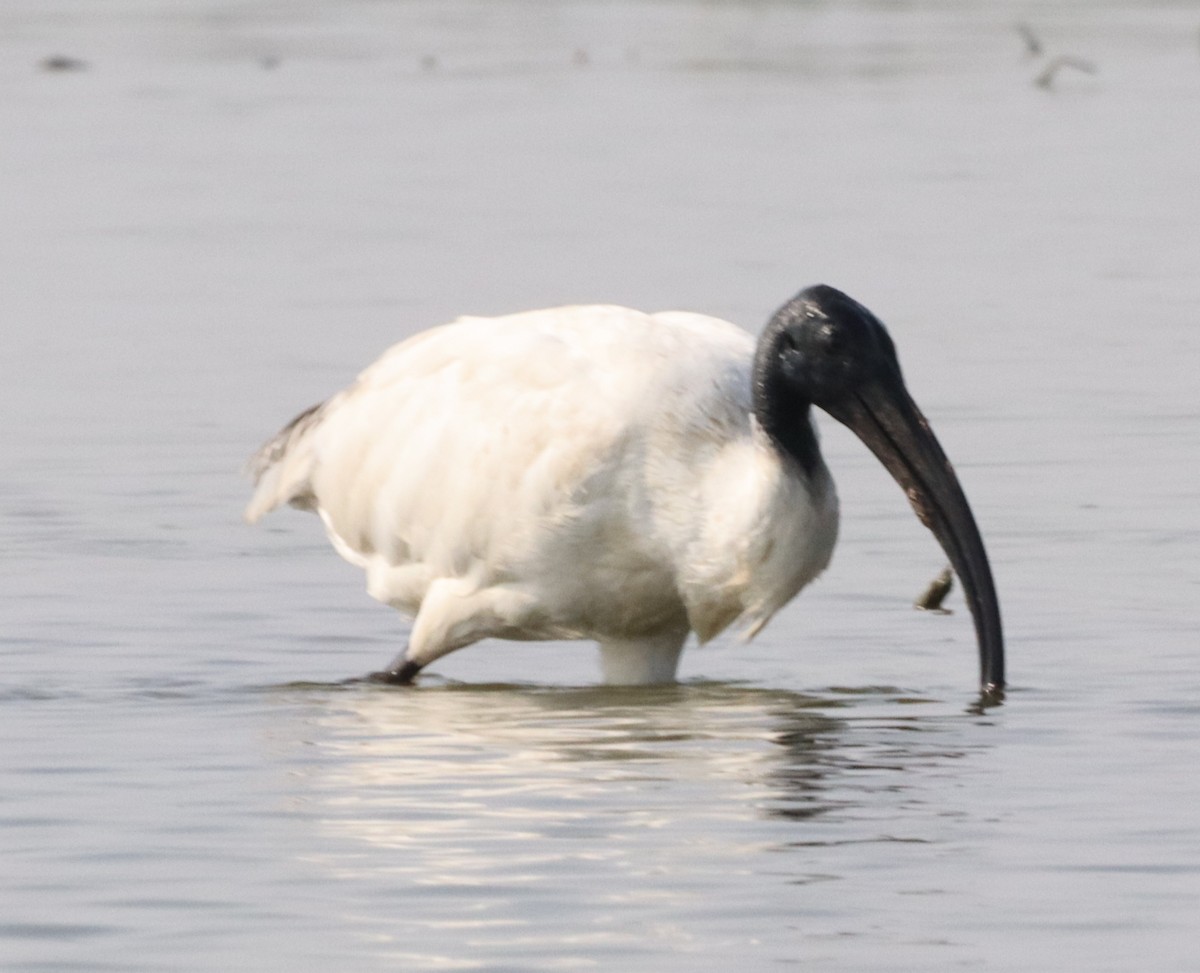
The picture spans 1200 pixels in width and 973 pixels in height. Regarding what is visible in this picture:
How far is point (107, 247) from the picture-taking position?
2052 centimetres

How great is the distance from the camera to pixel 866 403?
9.75m

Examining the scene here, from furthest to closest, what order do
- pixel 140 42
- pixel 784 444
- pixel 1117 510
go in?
1. pixel 140 42
2. pixel 1117 510
3. pixel 784 444

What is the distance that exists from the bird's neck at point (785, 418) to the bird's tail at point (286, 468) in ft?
5.96

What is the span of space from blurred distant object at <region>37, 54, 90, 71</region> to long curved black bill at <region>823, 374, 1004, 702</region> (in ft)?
82.9

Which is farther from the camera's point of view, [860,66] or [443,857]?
[860,66]

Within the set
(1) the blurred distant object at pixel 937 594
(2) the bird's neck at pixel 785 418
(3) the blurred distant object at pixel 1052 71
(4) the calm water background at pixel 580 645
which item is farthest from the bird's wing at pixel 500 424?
(3) the blurred distant object at pixel 1052 71

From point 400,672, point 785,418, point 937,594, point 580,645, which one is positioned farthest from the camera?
point 580,645

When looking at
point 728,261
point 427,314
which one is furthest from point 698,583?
point 728,261

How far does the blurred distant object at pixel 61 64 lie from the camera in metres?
34.1

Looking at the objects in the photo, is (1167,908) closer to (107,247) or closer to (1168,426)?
(1168,426)

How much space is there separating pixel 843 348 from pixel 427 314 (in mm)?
8151

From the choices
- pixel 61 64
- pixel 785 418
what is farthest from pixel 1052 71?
pixel 785 418

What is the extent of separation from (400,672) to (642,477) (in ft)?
3.87

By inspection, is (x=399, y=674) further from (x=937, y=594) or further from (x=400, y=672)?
(x=937, y=594)
